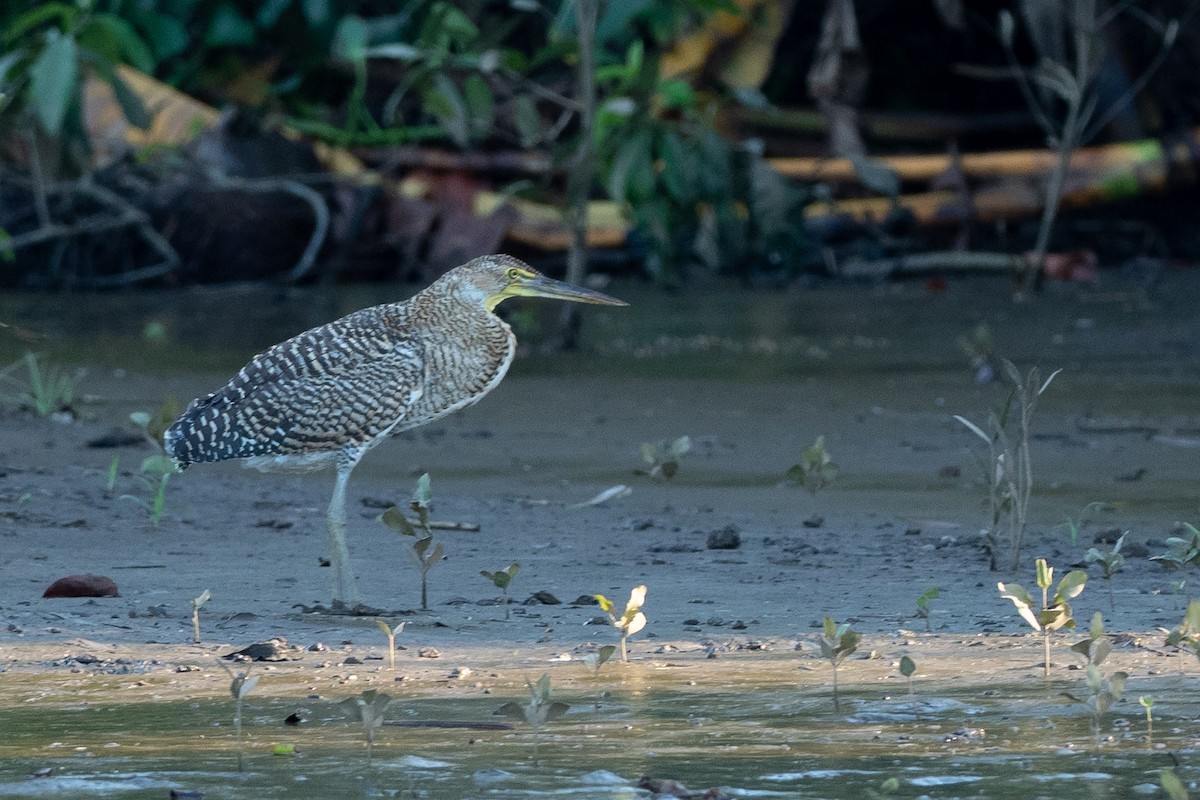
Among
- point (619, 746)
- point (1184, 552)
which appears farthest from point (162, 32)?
point (619, 746)

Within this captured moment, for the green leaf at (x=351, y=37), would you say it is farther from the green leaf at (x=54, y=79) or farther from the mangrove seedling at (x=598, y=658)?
the mangrove seedling at (x=598, y=658)

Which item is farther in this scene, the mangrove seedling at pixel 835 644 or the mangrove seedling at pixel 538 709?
the mangrove seedling at pixel 835 644

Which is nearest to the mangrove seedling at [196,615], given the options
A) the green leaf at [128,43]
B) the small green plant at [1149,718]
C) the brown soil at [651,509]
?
the brown soil at [651,509]

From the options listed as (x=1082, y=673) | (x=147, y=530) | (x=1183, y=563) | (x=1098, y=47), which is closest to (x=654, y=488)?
(x=147, y=530)

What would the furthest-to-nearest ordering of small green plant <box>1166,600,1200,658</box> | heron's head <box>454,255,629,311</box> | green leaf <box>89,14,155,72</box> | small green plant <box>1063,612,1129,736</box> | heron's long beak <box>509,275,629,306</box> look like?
green leaf <box>89,14,155,72</box> → heron's long beak <box>509,275,629,306</box> → heron's head <box>454,255,629,311</box> → small green plant <box>1166,600,1200,658</box> → small green plant <box>1063,612,1129,736</box>

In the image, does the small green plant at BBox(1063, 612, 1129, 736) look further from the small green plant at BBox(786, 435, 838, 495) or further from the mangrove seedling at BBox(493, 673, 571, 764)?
the small green plant at BBox(786, 435, 838, 495)

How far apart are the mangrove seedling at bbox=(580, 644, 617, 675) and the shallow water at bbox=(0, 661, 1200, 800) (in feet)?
0.18

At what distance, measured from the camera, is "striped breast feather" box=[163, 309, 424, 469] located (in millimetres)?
5418

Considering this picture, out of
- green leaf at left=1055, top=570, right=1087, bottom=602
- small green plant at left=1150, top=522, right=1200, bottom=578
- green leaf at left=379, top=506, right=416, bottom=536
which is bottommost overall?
green leaf at left=1055, top=570, right=1087, bottom=602

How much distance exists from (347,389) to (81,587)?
3.01ft

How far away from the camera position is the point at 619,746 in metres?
3.71

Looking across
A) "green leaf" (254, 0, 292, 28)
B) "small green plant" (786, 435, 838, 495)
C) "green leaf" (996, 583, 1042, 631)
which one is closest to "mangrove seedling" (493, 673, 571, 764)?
"green leaf" (996, 583, 1042, 631)

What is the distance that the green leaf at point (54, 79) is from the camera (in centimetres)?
1011

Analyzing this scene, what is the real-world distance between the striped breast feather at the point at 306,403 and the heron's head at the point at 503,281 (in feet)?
1.33
